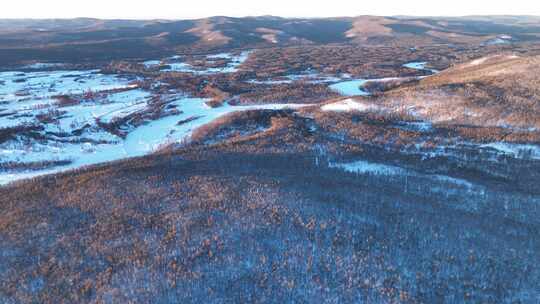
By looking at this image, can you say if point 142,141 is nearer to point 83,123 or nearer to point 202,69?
point 83,123

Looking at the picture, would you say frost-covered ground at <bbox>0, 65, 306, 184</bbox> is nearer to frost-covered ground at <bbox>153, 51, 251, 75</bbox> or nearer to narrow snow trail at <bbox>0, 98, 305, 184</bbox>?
narrow snow trail at <bbox>0, 98, 305, 184</bbox>

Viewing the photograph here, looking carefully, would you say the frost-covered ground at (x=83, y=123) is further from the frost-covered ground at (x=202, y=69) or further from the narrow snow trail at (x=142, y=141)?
the frost-covered ground at (x=202, y=69)

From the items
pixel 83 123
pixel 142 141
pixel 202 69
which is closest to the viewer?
pixel 142 141

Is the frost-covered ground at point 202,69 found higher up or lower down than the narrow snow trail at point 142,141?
higher up

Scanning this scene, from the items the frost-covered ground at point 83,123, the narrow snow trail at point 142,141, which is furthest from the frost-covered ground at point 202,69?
the narrow snow trail at point 142,141

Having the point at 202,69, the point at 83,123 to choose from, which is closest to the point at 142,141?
the point at 83,123

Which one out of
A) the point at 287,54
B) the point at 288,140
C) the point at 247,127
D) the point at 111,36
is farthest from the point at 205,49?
the point at 288,140

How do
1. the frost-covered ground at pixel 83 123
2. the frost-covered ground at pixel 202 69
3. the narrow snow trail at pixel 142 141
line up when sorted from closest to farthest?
1. the narrow snow trail at pixel 142 141
2. the frost-covered ground at pixel 83 123
3. the frost-covered ground at pixel 202 69

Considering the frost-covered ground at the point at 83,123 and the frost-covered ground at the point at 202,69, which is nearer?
the frost-covered ground at the point at 83,123

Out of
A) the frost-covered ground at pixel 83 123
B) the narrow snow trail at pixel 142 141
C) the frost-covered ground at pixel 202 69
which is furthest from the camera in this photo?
the frost-covered ground at pixel 202 69

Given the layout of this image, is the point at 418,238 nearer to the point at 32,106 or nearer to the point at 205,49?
the point at 32,106

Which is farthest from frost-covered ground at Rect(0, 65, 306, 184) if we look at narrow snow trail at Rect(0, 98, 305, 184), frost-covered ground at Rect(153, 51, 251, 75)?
frost-covered ground at Rect(153, 51, 251, 75)

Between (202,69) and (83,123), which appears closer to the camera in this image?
(83,123)

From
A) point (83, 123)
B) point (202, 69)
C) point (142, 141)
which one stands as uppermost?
point (202, 69)
